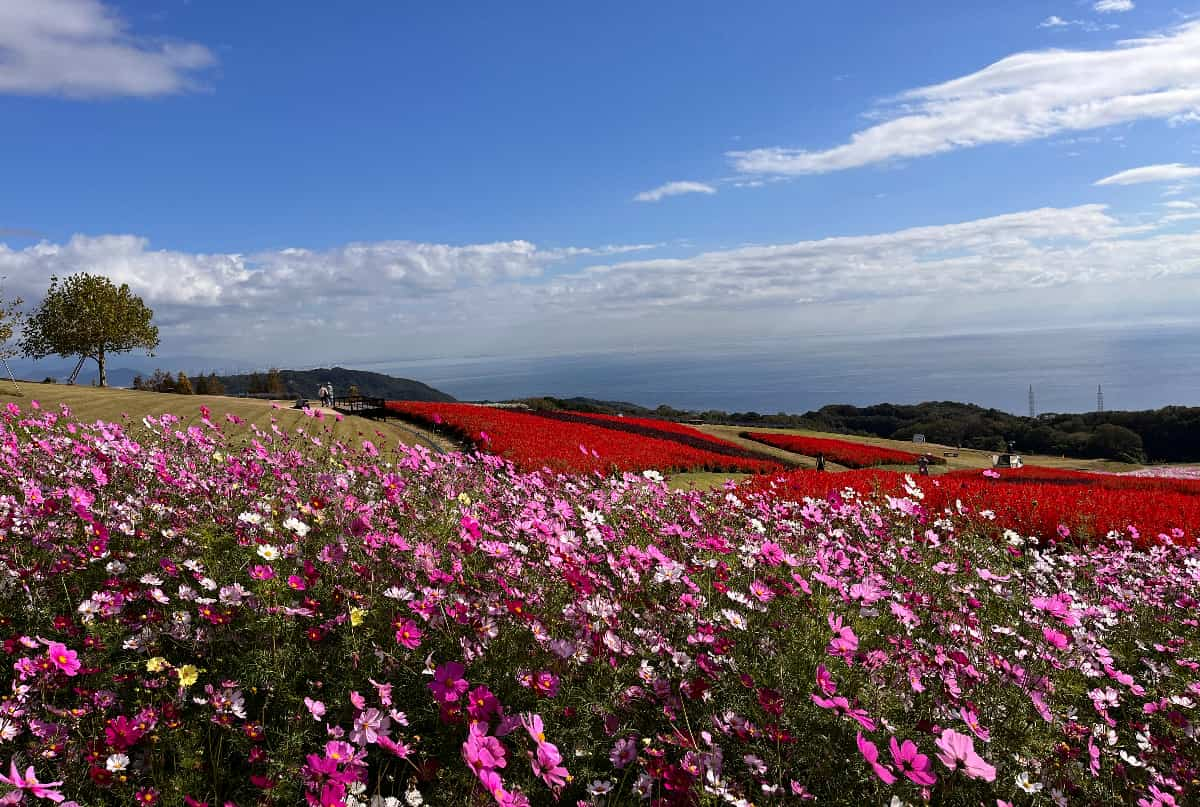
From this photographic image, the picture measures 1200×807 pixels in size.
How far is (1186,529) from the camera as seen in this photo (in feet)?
31.3

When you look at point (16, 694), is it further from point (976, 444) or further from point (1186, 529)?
point (976, 444)

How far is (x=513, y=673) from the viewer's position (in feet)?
9.37

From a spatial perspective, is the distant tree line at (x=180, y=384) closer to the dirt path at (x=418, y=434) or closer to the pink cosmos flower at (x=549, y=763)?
the dirt path at (x=418, y=434)

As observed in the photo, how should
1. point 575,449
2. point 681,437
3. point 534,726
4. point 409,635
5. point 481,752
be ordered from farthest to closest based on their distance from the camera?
point 681,437 < point 575,449 < point 409,635 < point 534,726 < point 481,752

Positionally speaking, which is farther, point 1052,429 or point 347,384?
point 347,384

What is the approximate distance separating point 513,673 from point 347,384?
114 m

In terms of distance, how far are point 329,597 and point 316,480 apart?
2096mm

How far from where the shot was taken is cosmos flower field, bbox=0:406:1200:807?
→ 2369 mm

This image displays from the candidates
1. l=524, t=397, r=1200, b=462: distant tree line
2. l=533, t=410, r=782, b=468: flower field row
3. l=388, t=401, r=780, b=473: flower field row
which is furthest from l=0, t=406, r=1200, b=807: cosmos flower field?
l=524, t=397, r=1200, b=462: distant tree line

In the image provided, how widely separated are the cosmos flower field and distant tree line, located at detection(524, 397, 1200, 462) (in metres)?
39.5

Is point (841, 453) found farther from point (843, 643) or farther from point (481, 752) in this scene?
point (481, 752)

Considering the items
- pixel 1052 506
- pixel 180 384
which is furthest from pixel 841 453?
pixel 180 384

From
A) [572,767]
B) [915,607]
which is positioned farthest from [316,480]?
[915,607]

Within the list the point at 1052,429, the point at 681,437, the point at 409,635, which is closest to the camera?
the point at 409,635
